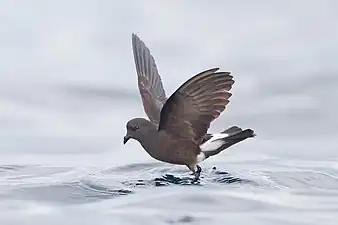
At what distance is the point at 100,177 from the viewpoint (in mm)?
10703

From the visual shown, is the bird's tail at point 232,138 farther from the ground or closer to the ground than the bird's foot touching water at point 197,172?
farther from the ground

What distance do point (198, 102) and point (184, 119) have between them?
0.32 meters

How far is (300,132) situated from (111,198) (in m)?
3.93

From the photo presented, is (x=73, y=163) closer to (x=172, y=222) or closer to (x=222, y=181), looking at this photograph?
(x=222, y=181)

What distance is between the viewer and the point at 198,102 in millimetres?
9992

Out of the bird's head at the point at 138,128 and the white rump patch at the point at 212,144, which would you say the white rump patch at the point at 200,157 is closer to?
the white rump patch at the point at 212,144

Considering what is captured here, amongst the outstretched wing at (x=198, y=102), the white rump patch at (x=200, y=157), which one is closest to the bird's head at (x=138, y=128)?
the outstretched wing at (x=198, y=102)

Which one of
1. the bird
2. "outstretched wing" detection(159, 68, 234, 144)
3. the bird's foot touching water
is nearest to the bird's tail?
the bird

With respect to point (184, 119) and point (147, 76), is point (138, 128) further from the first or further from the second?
point (147, 76)

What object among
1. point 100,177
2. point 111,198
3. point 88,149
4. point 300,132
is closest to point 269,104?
point 300,132

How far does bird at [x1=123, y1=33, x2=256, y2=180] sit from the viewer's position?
988cm

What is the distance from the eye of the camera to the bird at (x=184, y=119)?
32.4 ft

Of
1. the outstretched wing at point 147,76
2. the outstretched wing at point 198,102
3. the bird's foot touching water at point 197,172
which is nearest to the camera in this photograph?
the outstretched wing at point 198,102

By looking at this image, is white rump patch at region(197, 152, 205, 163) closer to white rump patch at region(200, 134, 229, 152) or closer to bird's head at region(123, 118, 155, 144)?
white rump patch at region(200, 134, 229, 152)
